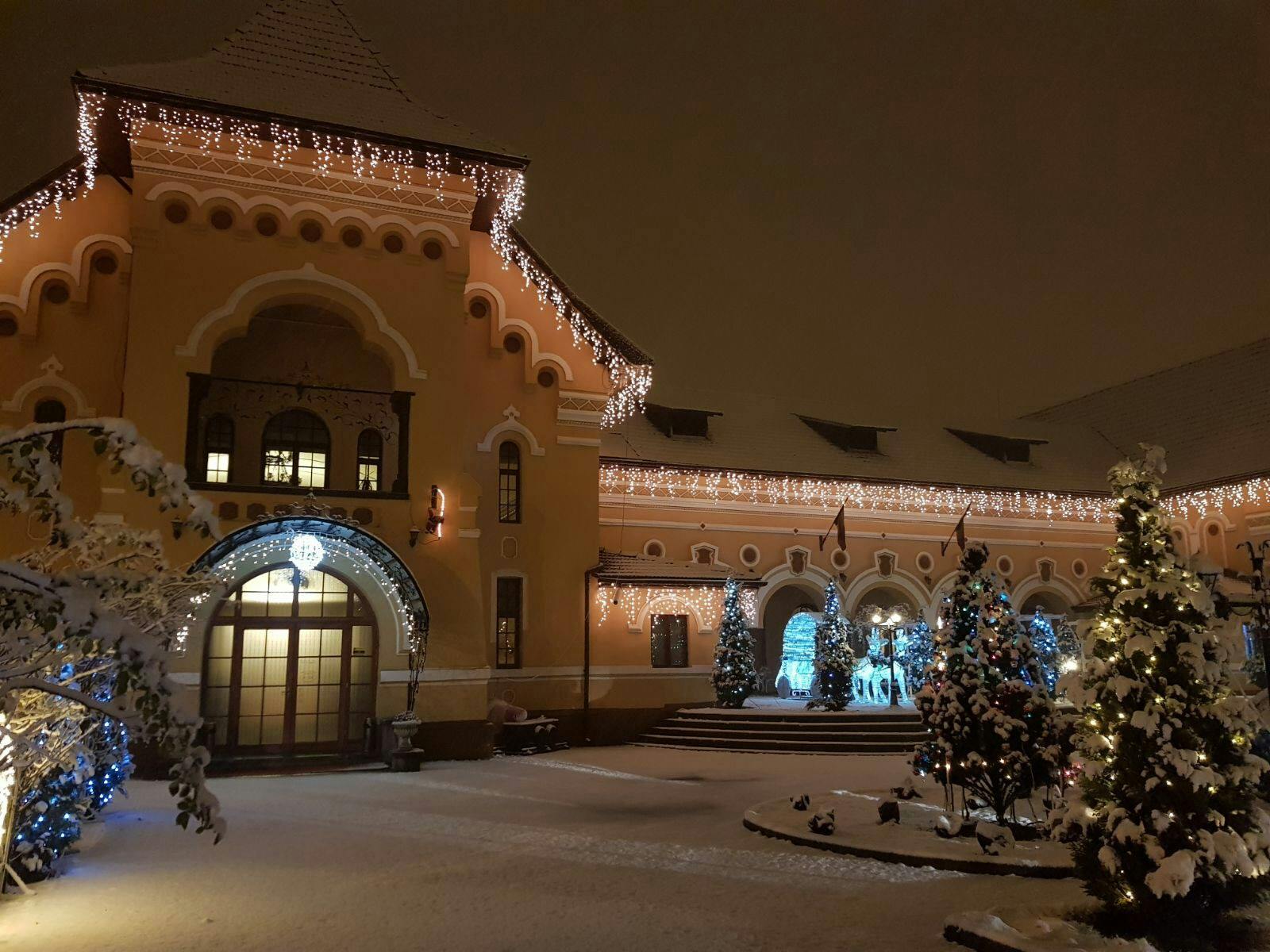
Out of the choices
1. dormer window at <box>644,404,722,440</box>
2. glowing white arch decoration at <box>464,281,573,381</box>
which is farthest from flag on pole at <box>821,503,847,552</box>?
glowing white arch decoration at <box>464,281,573,381</box>

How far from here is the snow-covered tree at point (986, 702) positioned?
33.9 ft

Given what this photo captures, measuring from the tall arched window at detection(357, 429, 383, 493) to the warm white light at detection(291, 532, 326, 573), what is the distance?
313 centimetres

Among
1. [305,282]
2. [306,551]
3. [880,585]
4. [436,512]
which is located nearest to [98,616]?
[306,551]

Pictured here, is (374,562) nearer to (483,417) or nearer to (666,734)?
(483,417)

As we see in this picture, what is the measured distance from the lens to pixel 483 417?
811 inches

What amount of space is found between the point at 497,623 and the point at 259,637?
4.99m

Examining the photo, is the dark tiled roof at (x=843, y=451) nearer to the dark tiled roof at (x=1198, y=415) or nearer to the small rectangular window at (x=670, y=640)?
the dark tiled roof at (x=1198, y=415)

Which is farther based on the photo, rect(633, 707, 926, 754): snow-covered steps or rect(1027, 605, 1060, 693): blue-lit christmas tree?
rect(1027, 605, 1060, 693): blue-lit christmas tree

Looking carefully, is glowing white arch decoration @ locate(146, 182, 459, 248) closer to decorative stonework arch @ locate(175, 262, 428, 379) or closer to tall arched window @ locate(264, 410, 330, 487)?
decorative stonework arch @ locate(175, 262, 428, 379)

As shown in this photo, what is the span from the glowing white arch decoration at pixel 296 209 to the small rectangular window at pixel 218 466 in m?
4.47

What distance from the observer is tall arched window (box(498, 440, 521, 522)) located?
815 inches

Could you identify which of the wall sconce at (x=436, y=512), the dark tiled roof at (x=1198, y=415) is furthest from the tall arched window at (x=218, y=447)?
the dark tiled roof at (x=1198, y=415)

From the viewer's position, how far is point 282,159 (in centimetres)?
1780

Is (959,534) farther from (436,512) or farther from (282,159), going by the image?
(282,159)
